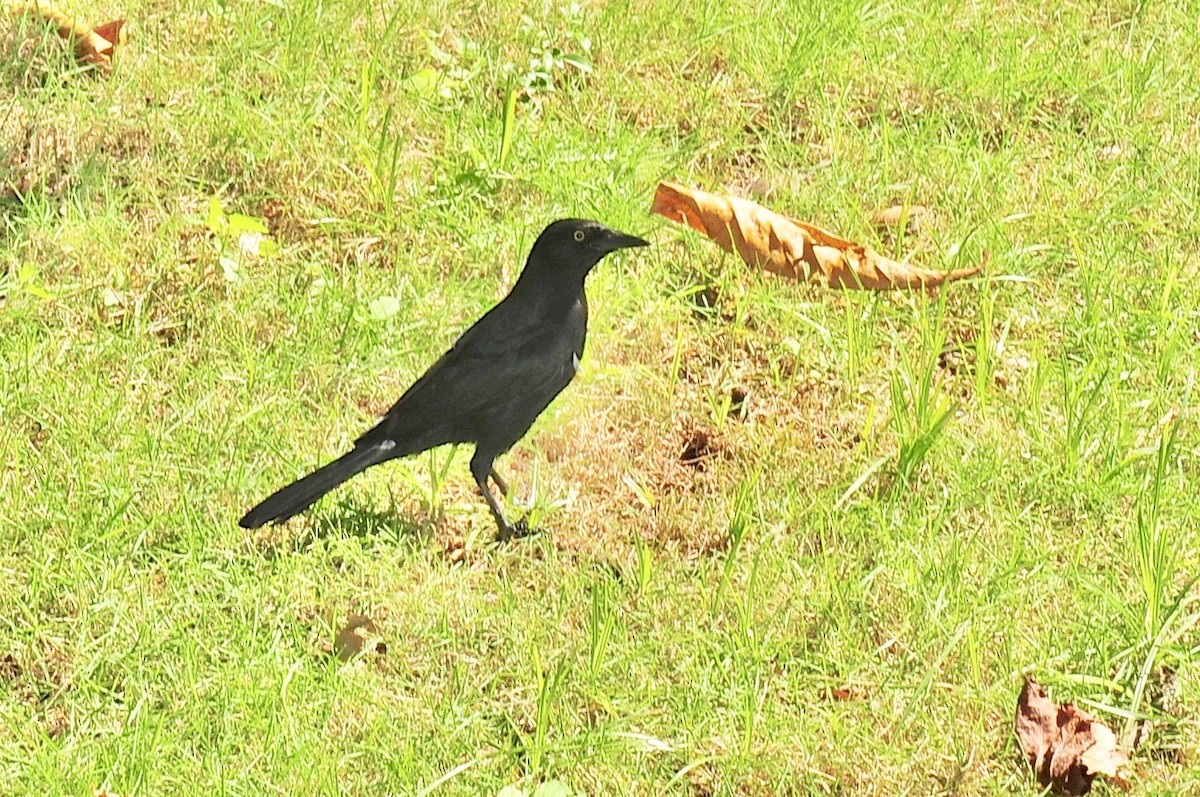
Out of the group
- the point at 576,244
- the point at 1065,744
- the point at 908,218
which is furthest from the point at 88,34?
the point at 1065,744

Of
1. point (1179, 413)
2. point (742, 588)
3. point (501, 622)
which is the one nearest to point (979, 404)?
point (1179, 413)

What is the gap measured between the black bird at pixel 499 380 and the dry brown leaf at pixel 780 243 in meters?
0.60

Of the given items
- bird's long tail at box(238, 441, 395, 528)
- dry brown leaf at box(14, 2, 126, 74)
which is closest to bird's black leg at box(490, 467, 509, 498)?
bird's long tail at box(238, 441, 395, 528)

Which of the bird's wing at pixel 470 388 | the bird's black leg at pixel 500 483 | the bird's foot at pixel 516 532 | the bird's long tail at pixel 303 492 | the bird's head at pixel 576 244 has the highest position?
the bird's head at pixel 576 244

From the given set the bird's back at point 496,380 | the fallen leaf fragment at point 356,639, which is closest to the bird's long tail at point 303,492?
the bird's back at point 496,380

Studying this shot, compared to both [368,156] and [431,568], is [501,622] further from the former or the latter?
[368,156]

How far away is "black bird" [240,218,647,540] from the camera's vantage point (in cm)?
426

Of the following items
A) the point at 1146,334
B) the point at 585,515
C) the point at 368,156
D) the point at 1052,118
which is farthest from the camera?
the point at 1052,118

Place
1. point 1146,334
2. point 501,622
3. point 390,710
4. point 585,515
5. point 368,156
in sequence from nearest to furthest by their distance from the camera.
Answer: point 390,710 < point 501,622 < point 585,515 < point 1146,334 < point 368,156

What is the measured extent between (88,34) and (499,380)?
93.9 inches

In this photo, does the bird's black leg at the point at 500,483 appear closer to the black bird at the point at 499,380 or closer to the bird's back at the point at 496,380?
the black bird at the point at 499,380

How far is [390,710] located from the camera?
383 cm

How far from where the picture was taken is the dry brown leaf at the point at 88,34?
588 centimetres

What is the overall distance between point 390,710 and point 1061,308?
232 centimetres
